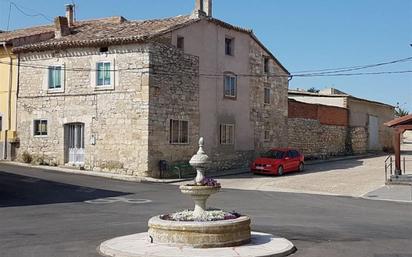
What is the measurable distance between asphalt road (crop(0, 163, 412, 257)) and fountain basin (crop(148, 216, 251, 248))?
3.80ft

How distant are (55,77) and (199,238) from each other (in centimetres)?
2300

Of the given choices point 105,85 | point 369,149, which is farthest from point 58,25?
point 369,149

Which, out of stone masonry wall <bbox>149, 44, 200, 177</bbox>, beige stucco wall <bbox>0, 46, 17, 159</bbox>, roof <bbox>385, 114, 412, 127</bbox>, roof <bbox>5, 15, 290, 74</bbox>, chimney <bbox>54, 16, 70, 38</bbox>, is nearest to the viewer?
roof <bbox>385, 114, 412, 127</bbox>

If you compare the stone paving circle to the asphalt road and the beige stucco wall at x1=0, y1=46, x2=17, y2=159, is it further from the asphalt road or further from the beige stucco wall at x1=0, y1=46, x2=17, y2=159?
the beige stucco wall at x1=0, y1=46, x2=17, y2=159

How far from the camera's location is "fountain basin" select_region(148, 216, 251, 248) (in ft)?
31.4

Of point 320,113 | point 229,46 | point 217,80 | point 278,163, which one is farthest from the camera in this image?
point 320,113

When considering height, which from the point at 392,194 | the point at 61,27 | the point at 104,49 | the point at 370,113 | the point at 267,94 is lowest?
the point at 392,194

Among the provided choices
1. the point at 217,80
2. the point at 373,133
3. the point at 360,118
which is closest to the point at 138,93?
the point at 217,80

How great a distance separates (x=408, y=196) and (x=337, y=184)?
4.64 m

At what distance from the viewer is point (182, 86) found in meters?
29.5

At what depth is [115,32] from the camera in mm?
30172

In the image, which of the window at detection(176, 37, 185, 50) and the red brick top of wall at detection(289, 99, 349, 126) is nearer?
the window at detection(176, 37, 185, 50)

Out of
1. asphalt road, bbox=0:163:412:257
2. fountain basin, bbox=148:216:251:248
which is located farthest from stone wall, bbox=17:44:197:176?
fountain basin, bbox=148:216:251:248

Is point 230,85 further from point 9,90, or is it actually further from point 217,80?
point 9,90
